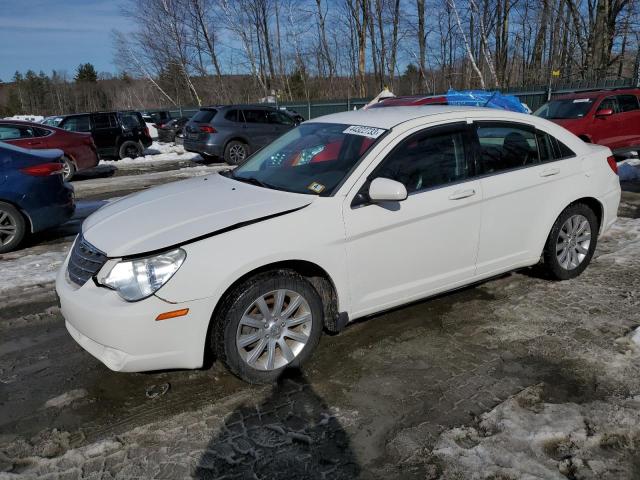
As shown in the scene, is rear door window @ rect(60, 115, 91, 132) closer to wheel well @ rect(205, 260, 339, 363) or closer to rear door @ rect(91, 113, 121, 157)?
rear door @ rect(91, 113, 121, 157)

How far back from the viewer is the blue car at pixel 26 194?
21.2 feet

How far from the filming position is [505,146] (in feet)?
14.0

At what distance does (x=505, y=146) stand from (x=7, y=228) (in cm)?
605

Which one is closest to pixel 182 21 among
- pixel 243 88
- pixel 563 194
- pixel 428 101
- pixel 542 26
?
pixel 243 88

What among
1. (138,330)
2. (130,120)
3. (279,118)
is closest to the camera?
(138,330)

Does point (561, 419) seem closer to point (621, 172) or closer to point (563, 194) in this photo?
point (563, 194)

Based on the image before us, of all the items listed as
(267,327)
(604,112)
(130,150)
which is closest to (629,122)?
(604,112)

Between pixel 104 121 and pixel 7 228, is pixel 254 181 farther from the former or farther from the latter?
pixel 104 121

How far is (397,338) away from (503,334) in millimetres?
810

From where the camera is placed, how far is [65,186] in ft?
23.0

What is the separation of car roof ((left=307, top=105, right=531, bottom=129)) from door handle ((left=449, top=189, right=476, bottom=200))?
2.07 ft

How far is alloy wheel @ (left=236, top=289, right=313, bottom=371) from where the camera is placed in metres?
3.18

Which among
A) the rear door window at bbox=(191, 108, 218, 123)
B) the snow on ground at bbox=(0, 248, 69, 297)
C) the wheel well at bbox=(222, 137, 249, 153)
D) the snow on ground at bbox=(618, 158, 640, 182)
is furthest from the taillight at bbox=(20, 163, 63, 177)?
the snow on ground at bbox=(618, 158, 640, 182)

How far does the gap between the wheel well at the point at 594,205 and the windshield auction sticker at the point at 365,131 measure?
214 centimetres
